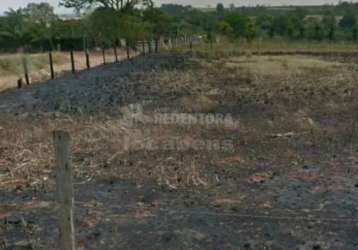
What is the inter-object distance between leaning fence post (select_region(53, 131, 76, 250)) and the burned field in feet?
2.72

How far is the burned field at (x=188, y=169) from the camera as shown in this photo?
12.9 feet

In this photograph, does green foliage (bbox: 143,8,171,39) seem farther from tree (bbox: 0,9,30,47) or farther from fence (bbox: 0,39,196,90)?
tree (bbox: 0,9,30,47)

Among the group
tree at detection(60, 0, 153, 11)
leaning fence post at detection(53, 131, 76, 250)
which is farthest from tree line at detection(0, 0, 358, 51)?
leaning fence post at detection(53, 131, 76, 250)

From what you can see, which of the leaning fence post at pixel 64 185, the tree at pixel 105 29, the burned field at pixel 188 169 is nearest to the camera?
the leaning fence post at pixel 64 185

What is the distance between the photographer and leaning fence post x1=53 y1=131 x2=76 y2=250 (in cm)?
271

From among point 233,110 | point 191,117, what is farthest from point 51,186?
point 233,110

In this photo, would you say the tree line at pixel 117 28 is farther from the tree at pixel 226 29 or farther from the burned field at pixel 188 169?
the burned field at pixel 188 169

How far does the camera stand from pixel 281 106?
31.6 ft

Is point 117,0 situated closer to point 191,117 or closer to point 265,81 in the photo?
point 265,81

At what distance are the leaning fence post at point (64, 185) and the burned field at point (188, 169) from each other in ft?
2.72

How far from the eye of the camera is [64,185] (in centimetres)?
282

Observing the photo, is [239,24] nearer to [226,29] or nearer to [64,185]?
[226,29]

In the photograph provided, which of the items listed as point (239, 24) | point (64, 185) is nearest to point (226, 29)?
point (239, 24)

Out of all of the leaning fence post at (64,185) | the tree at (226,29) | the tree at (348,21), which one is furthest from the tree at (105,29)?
the leaning fence post at (64,185)
